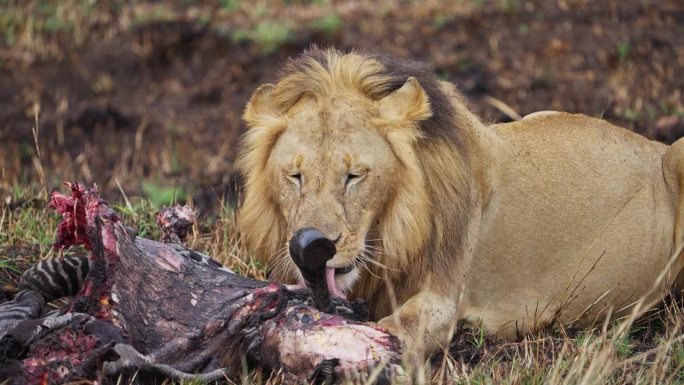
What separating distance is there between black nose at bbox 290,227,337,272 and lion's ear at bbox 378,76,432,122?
2.70 ft

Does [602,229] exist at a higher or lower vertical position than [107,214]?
lower

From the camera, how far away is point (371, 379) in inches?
121

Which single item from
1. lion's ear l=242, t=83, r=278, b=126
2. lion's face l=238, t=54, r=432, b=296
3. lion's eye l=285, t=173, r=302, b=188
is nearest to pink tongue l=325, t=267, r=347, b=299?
lion's face l=238, t=54, r=432, b=296

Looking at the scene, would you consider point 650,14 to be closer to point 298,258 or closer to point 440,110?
point 440,110

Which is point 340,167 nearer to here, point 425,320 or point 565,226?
point 425,320

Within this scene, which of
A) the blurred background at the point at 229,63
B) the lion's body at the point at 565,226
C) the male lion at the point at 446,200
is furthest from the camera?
the blurred background at the point at 229,63

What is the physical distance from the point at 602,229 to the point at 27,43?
23.7 feet

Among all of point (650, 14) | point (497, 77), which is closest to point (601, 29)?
point (650, 14)

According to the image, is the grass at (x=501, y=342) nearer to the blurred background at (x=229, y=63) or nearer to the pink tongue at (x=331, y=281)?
the pink tongue at (x=331, y=281)

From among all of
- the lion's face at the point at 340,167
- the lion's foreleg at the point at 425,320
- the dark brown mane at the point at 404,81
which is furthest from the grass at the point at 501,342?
the dark brown mane at the point at 404,81

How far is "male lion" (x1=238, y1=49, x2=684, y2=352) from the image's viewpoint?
3.99 m

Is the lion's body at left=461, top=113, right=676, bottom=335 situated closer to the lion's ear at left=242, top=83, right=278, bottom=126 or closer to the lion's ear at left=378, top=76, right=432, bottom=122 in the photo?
the lion's ear at left=378, top=76, right=432, bottom=122

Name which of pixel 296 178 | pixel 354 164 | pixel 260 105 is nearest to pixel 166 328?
pixel 296 178

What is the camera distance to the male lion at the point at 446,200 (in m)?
3.99
